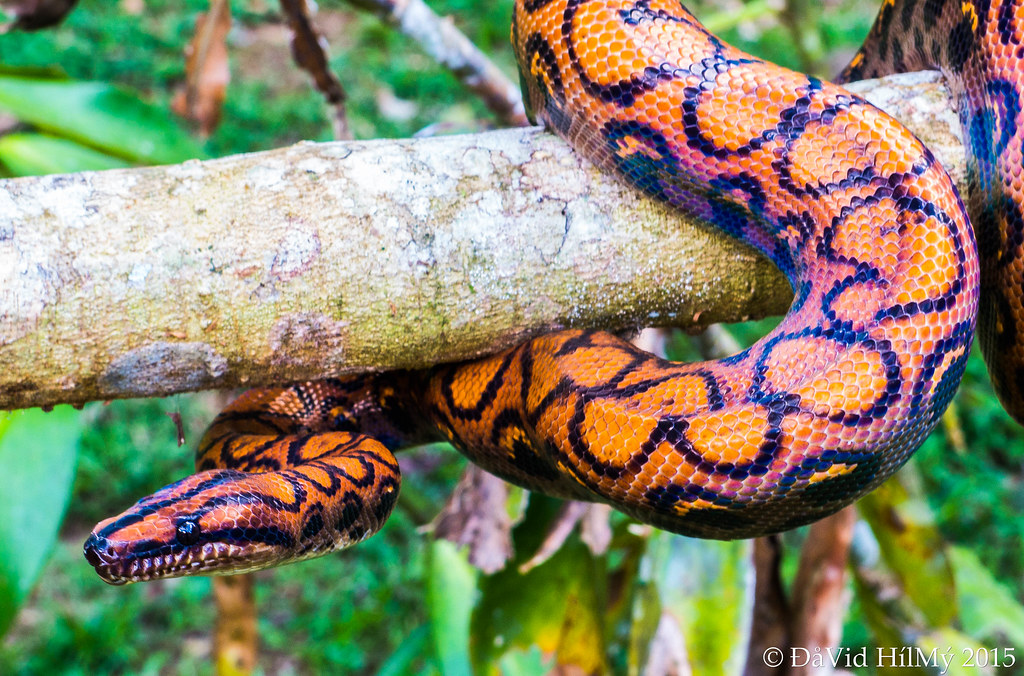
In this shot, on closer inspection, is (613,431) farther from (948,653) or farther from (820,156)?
(948,653)

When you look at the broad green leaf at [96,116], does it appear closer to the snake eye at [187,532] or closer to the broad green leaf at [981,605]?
the snake eye at [187,532]

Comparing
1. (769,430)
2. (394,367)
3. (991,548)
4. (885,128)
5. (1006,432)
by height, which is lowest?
(991,548)

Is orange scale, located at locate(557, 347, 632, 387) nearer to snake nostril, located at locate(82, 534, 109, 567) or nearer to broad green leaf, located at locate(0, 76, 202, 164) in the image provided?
snake nostril, located at locate(82, 534, 109, 567)

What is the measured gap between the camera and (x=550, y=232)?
1.82m

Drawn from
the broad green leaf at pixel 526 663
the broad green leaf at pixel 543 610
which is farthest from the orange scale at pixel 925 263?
the broad green leaf at pixel 526 663

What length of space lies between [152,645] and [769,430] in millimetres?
4033

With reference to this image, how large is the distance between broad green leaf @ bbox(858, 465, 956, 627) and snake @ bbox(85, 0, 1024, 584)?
109 centimetres

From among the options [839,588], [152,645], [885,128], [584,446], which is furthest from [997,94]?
[152,645]

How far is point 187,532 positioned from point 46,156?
178cm

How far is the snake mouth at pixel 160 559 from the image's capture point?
165 cm

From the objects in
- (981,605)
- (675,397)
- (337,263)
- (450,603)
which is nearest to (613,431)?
(675,397)

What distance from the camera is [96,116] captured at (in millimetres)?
2953

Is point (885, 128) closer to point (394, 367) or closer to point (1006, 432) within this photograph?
point (394, 367)
